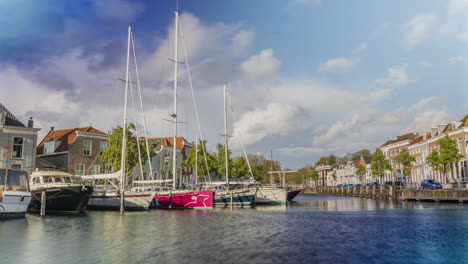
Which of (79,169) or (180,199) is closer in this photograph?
(180,199)

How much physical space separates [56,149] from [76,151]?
172 inches

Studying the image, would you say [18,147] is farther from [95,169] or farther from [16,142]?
[95,169]

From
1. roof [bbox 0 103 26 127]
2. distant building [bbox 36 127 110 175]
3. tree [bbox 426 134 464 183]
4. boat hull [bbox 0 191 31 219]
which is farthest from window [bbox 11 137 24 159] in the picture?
tree [bbox 426 134 464 183]

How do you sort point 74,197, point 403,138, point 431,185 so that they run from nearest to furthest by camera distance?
point 74,197 < point 431,185 < point 403,138

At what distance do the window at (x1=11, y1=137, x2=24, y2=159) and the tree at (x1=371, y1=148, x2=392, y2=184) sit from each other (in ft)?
241

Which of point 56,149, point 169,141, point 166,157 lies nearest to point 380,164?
point 169,141

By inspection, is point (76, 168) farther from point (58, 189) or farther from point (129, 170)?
point (58, 189)

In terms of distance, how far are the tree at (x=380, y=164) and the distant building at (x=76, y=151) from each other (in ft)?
203

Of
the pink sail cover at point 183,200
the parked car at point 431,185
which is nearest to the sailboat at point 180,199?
the pink sail cover at point 183,200

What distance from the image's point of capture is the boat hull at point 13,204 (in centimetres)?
2945

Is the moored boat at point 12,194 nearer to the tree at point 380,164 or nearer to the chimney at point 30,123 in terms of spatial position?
the chimney at point 30,123

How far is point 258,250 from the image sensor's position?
18.3 meters

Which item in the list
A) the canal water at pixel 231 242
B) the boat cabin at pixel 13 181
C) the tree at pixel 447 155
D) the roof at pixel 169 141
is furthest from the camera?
the roof at pixel 169 141

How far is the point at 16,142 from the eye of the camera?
46031 mm
